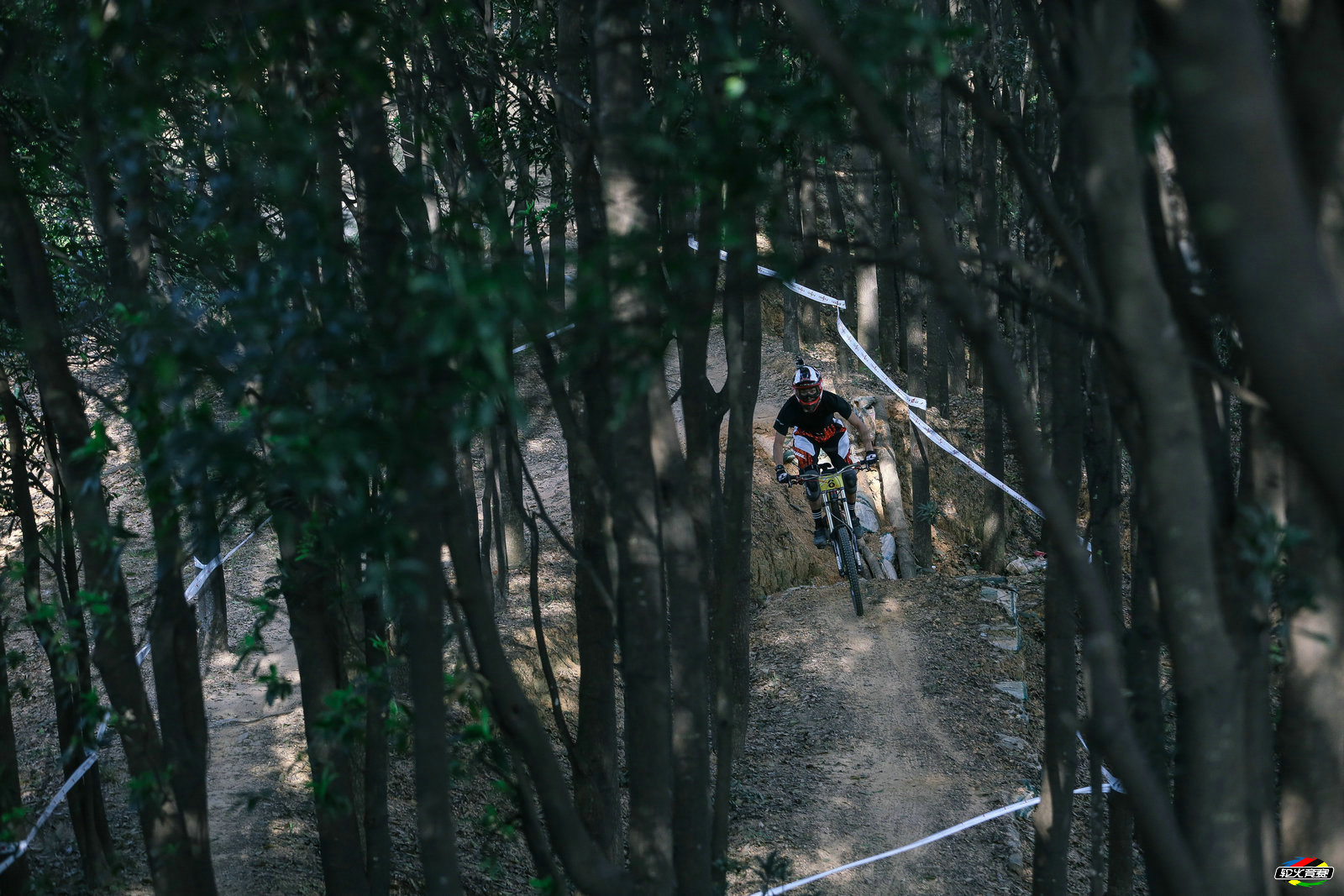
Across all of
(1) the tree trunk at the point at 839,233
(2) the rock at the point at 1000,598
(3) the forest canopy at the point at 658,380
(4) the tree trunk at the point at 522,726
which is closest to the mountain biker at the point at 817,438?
(1) the tree trunk at the point at 839,233

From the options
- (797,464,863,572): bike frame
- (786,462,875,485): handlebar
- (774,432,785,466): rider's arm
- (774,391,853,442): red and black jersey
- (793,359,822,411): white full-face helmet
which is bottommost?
(797,464,863,572): bike frame

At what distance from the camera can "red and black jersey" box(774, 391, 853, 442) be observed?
11078mm

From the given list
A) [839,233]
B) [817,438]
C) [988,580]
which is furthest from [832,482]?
[839,233]

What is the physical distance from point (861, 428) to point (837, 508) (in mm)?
936

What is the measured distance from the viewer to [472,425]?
229 centimetres

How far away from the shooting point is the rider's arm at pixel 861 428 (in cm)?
1120

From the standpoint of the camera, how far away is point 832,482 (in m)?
11.1

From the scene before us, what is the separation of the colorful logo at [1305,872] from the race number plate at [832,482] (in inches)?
300

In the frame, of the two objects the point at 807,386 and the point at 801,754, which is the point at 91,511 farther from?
the point at 807,386

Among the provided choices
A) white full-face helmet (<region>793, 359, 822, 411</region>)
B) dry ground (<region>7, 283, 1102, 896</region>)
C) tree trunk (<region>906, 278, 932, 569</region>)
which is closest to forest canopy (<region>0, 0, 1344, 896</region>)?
dry ground (<region>7, 283, 1102, 896</region>)

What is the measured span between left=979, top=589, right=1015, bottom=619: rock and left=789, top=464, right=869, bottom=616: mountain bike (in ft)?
5.72

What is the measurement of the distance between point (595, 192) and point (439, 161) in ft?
8.40

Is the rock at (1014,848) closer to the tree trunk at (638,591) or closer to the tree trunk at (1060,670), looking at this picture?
the tree trunk at (1060,670)

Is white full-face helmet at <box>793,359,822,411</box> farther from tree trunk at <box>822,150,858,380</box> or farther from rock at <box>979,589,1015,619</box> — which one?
rock at <box>979,589,1015,619</box>
